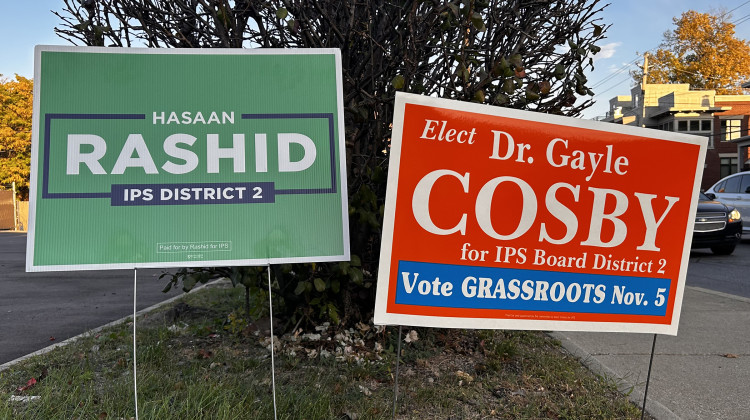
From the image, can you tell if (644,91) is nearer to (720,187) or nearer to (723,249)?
(720,187)

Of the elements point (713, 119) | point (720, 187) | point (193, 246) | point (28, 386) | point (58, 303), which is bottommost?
point (58, 303)

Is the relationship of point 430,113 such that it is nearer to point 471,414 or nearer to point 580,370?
point 471,414

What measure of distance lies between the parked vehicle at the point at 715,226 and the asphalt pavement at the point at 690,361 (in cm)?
550

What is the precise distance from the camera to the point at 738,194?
49.9 feet

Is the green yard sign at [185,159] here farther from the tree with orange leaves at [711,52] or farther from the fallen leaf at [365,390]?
the tree with orange leaves at [711,52]

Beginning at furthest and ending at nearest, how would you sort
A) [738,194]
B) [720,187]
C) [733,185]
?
[720,187]
[733,185]
[738,194]

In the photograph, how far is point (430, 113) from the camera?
3.03m

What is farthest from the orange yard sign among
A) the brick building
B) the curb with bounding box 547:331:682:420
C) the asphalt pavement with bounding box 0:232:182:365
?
the brick building

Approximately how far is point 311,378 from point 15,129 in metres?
42.8

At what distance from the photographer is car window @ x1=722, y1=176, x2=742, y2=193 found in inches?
605

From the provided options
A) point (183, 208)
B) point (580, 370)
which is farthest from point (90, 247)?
point (580, 370)

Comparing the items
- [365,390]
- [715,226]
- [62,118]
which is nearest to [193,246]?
[62,118]

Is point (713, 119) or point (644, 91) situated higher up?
point (644, 91)

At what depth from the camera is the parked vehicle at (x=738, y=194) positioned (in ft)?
49.2
